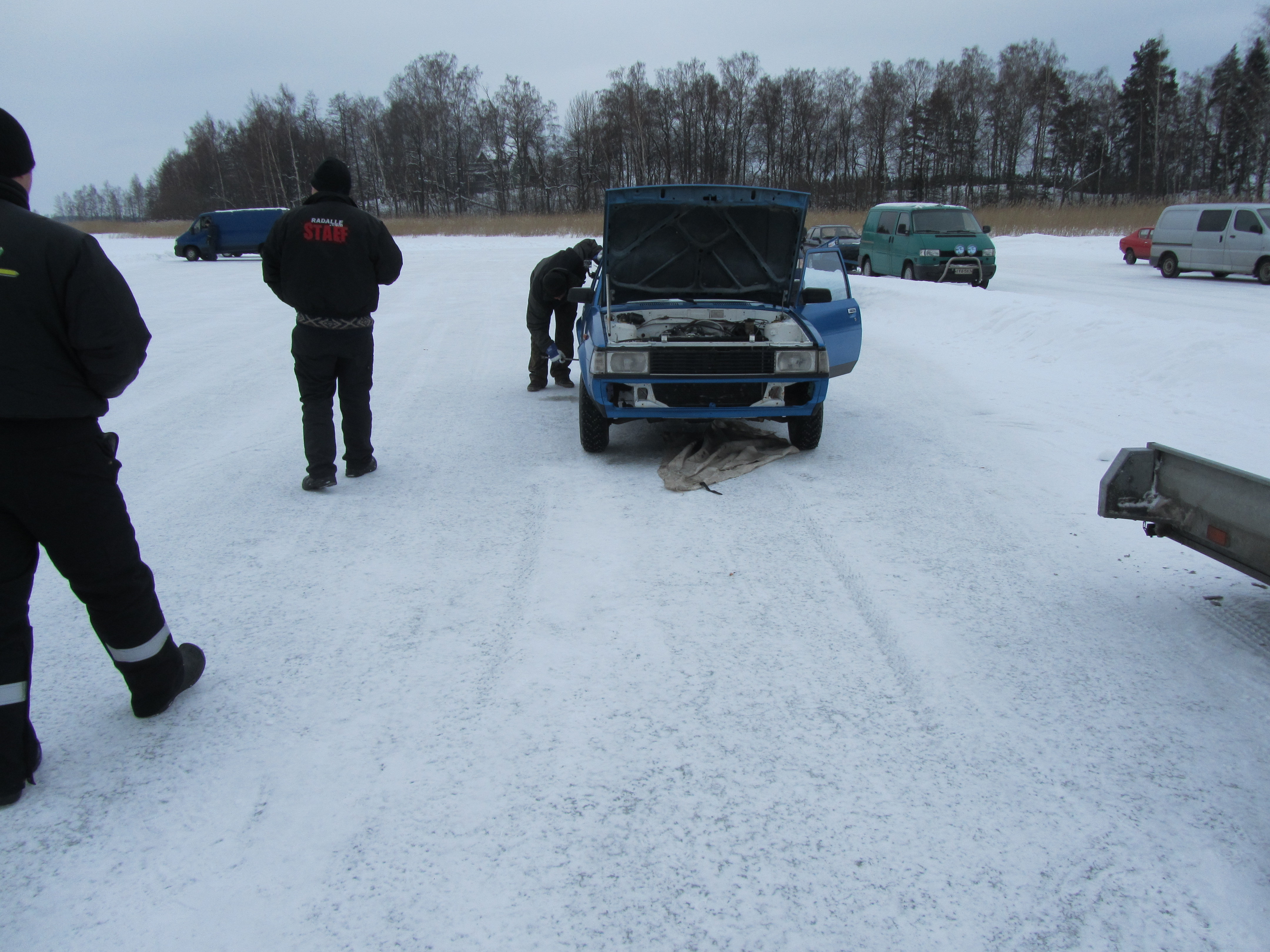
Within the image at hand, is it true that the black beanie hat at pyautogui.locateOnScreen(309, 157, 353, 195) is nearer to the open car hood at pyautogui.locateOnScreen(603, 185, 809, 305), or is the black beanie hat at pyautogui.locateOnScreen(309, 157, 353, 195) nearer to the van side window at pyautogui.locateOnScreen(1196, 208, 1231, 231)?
the open car hood at pyautogui.locateOnScreen(603, 185, 809, 305)

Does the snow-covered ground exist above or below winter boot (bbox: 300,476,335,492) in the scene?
below

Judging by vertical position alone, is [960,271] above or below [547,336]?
above

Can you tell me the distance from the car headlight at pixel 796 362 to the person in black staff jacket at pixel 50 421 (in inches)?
151

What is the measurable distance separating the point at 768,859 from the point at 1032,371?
7.78 meters

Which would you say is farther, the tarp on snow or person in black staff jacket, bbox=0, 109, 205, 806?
the tarp on snow

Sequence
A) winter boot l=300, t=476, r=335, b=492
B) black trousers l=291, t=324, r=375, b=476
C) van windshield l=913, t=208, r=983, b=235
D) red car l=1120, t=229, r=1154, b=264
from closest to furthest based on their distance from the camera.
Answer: black trousers l=291, t=324, r=375, b=476, winter boot l=300, t=476, r=335, b=492, van windshield l=913, t=208, r=983, b=235, red car l=1120, t=229, r=1154, b=264

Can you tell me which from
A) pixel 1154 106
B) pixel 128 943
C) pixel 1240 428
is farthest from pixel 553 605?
pixel 1154 106

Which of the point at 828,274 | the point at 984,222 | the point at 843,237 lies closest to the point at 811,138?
the point at 984,222

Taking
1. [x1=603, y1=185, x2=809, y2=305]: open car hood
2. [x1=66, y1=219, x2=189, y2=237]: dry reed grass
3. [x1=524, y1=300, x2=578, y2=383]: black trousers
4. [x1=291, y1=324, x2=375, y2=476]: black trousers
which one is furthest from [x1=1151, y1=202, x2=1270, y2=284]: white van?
[x1=66, y1=219, x2=189, y2=237]: dry reed grass

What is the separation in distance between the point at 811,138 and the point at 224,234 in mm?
47544

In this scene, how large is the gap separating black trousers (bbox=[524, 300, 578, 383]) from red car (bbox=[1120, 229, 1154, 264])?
19369 millimetres

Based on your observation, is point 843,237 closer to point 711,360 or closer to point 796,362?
point 796,362

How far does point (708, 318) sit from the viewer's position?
6.44 m

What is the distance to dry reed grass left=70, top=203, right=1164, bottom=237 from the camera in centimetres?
3231
